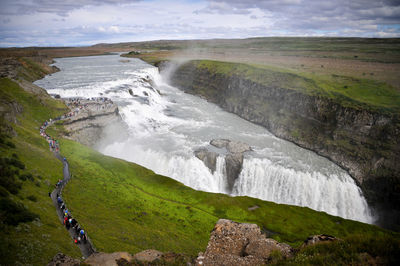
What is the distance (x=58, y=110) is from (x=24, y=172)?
3004 centimetres

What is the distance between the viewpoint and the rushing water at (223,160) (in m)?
43.5

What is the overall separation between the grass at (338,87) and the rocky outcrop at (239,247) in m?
51.1

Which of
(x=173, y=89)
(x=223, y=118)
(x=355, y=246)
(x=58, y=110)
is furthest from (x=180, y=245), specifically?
(x=173, y=89)

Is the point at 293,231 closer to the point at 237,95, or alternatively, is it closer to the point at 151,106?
the point at 151,106

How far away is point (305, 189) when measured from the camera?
43.5 m

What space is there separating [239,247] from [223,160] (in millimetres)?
32151

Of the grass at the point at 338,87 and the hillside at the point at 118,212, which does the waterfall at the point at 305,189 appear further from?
the grass at the point at 338,87

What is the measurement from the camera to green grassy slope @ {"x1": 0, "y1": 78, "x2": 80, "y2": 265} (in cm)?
1479

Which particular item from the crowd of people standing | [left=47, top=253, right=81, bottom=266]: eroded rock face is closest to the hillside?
the crowd of people standing

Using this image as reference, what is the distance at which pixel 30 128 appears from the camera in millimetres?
44406

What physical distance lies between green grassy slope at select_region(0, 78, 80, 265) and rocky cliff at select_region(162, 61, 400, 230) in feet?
163

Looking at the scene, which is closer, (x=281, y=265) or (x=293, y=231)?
(x=281, y=265)

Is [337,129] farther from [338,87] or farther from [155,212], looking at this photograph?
[155,212]

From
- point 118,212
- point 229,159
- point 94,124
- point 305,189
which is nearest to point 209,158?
point 229,159
